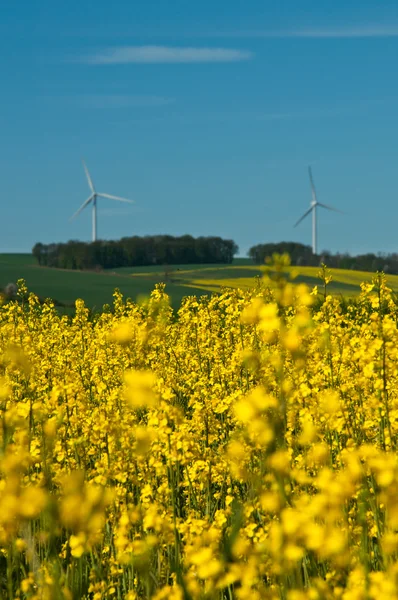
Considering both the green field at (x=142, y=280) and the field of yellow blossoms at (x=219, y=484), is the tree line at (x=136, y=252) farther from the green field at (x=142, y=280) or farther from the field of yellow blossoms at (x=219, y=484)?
the field of yellow blossoms at (x=219, y=484)

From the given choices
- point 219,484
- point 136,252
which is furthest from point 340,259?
point 219,484

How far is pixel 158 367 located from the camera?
909cm

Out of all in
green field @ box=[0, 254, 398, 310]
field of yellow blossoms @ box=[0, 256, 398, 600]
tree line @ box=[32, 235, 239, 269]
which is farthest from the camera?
tree line @ box=[32, 235, 239, 269]

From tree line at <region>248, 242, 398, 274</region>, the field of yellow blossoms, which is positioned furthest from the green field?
Answer: the field of yellow blossoms

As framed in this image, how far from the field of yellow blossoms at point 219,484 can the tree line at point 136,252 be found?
46.6 meters

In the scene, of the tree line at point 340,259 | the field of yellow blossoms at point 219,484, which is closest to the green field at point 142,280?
the tree line at point 340,259

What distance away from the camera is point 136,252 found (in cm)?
5991

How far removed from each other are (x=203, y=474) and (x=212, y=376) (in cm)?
439

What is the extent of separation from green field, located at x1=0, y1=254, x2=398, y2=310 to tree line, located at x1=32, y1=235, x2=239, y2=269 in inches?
66.6

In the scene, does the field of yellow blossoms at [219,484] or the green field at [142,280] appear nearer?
the field of yellow blossoms at [219,484]

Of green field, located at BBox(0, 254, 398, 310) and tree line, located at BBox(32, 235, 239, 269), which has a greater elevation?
tree line, located at BBox(32, 235, 239, 269)

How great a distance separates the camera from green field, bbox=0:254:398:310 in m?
39.3

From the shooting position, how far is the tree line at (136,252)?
5572 cm

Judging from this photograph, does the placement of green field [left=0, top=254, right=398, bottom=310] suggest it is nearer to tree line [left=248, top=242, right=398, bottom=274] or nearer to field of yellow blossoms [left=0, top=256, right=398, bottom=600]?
tree line [left=248, top=242, right=398, bottom=274]
